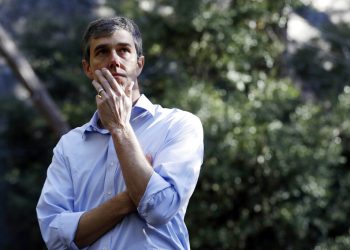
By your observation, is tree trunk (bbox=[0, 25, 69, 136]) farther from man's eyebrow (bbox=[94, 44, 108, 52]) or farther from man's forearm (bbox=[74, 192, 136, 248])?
man's forearm (bbox=[74, 192, 136, 248])

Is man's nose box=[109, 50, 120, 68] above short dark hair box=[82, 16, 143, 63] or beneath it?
beneath

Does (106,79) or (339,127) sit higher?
(106,79)

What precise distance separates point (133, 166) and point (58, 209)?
38cm

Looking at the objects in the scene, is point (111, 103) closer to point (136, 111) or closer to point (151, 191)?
point (136, 111)

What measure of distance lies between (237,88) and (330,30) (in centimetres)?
256

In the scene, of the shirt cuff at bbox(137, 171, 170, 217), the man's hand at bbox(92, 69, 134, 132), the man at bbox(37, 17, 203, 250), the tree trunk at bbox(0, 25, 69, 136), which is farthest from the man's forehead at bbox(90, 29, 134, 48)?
the tree trunk at bbox(0, 25, 69, 136)

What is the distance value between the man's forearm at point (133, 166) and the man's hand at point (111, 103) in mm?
71

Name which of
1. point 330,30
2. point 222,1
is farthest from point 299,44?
point 222,1

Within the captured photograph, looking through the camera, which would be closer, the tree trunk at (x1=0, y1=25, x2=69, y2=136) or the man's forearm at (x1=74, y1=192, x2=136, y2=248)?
the man's forearm at (x1=74, y1=192, x2=136, y2=248)

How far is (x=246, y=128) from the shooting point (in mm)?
6664

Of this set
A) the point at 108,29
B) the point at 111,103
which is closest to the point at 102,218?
the point at 111,103

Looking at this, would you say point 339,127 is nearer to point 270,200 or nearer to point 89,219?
point 270,200

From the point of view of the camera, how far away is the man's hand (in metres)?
2.25

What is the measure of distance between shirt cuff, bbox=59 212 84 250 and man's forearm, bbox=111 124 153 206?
0.23 m
